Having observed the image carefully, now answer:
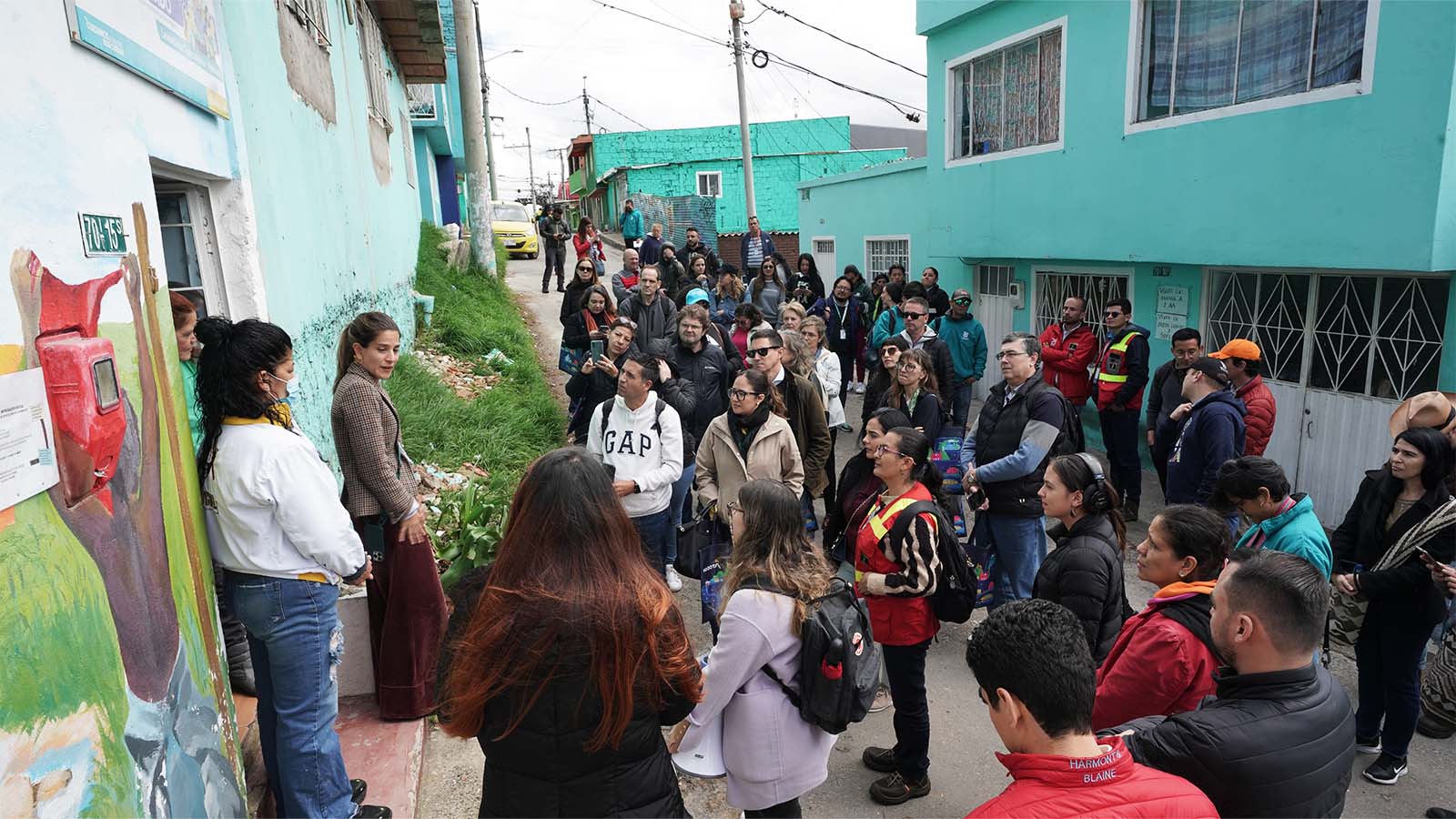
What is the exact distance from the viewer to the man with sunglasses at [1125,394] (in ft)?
22.1

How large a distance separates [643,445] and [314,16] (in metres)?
4.44

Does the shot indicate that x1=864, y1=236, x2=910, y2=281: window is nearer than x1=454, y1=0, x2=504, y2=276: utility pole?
Yes

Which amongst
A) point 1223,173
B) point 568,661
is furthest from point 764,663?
point 1223,173

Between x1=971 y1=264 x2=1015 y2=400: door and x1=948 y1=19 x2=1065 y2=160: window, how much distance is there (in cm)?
152

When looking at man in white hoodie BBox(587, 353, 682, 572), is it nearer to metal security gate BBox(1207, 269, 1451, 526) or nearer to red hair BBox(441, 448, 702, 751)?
red hair BBox(441, 448, 702, 751)

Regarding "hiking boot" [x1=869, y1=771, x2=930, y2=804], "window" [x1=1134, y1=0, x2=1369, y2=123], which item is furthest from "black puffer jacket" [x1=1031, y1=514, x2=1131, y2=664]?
"window" [x1=1134, y1=0, x2=1369, y2=123]

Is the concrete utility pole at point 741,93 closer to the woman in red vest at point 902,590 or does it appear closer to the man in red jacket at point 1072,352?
the man in red jacket at point 1072,352

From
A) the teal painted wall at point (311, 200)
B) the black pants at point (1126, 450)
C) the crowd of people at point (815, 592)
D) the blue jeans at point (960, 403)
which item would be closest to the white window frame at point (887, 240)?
the blue jeans at point (960, 403)

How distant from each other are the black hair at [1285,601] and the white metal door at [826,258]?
1365 cm

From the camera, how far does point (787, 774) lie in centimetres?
267

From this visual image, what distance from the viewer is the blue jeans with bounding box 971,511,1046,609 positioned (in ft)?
15.2

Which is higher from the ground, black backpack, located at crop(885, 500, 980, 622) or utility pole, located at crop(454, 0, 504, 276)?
utility pole, located at crop(454, 0, 504, 276)

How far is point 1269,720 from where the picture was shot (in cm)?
199

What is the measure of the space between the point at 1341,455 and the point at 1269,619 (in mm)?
5780
